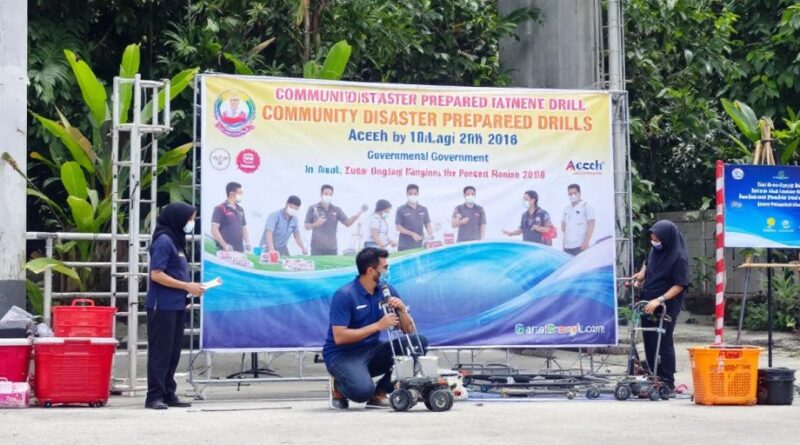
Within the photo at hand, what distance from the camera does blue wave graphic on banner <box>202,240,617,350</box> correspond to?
1229 cm

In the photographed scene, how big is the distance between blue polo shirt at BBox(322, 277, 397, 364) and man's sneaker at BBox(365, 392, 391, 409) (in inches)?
18.5

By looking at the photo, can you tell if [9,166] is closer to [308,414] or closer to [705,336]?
[308,414]

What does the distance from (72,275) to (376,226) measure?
10.5 feet

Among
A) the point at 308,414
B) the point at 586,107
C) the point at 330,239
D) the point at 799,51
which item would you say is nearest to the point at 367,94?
the point at 330,239

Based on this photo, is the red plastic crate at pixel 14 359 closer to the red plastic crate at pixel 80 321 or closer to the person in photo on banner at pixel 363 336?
the red plastic crate at pixel 80 321

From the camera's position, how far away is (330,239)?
41.2 ft

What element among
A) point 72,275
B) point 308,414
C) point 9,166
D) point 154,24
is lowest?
point 308,414

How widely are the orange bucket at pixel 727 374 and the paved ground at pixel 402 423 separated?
7.9 inches

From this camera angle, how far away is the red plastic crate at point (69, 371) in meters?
11.5

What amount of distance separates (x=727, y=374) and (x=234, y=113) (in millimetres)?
5121

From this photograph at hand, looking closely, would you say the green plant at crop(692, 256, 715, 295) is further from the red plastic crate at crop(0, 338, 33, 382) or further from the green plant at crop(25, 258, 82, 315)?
the red plastic crate at crop(0, 338, 33, 382)

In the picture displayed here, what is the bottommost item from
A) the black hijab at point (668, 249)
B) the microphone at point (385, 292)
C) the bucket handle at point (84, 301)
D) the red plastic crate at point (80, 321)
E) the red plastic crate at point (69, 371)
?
the red plastic crate at point (69, 371)

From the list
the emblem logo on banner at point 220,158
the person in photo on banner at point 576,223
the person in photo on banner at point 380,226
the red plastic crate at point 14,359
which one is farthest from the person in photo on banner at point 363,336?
the red plastic crate at point 14,359

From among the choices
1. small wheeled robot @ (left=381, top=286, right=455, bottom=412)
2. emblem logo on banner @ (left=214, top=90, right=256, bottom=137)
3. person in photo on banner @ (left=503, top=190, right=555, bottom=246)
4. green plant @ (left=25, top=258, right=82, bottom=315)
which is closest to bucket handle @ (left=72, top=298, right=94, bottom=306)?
green plant @ (left=25, top=258, right=82, bottom=315)
